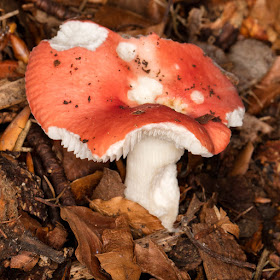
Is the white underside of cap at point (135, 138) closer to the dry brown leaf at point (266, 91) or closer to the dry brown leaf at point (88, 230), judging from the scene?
the dry brown leaf at point (88, 230)

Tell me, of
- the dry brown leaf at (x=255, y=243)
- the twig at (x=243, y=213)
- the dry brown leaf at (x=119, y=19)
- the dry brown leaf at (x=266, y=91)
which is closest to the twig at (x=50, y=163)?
the dry brown leaf at (x=119, y=19)

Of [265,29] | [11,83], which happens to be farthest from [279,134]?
[11,83]

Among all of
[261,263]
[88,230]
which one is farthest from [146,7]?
[261,263]

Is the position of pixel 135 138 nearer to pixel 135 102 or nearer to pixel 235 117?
pixel 135 102

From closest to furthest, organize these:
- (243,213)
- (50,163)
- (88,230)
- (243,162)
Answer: (88,230), (50,163), (243,213), (243,162)

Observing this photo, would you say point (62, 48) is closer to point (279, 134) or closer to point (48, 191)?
point (48, 191)

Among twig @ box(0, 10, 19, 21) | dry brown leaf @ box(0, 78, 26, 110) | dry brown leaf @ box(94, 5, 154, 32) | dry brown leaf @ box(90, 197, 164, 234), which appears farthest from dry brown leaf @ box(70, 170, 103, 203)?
twig @ box(0, 10, 19, 21)


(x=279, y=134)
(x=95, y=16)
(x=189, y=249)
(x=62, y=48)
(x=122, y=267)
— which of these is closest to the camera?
(x=122, y=267)
